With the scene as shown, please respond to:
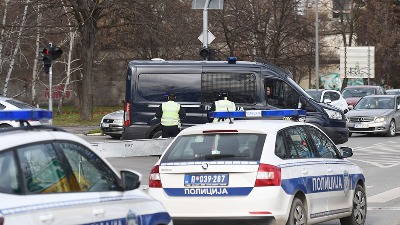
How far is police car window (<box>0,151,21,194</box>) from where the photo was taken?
6133mm

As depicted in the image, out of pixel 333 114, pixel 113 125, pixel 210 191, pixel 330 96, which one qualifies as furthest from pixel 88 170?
pixel 330 96

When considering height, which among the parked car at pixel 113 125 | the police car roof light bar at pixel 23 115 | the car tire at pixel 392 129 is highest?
the police car roof light bar at pixel 23 115

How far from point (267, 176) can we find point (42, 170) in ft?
13.5

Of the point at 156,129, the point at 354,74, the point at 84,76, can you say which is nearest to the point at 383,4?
the point at 354,74

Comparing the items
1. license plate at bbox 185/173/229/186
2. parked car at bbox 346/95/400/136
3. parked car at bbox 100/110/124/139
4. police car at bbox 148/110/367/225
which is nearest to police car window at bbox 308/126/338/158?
police car at bbox 148/110/367/225

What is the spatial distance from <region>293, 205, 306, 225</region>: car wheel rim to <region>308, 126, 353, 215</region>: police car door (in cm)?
66

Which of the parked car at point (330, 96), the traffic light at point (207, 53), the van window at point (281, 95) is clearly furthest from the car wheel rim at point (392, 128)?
the van window at point (281, 95)

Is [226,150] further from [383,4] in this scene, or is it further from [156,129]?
[383,4]

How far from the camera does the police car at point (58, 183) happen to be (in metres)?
6.20

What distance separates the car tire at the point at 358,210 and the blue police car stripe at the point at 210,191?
8.21ft

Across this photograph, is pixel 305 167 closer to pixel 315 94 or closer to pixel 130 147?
pixel 130 147

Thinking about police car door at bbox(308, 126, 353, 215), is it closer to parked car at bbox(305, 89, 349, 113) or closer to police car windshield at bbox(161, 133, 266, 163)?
police car windshield at bbox(161, 133, 266, 163)

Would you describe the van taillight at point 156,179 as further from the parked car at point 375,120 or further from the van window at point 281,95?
the parked car at point 375,120

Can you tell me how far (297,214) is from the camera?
1066cm
